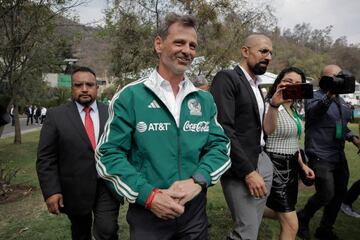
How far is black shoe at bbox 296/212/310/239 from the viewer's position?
14.8 ft

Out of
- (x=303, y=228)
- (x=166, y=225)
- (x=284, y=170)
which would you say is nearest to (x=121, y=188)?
(x=166, y=225)

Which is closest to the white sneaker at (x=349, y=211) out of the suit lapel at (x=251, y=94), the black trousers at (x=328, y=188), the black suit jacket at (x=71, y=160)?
the black trousers at (x=328, y=188)

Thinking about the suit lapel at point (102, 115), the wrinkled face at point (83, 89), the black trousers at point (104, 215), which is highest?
the wrinkled face at point (83, 89)

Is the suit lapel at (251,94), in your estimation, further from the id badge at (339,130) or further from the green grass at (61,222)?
the green grass at (61,222)

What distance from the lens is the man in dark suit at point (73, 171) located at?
3369 mm

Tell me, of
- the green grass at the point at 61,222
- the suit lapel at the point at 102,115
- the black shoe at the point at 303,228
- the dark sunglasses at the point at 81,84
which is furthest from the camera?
the green grass at the point at 61,222

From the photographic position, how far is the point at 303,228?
4605 mm

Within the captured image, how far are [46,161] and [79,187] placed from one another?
0.38 m

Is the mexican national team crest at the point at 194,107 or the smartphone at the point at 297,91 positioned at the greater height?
the smartphone at the point at 297,91

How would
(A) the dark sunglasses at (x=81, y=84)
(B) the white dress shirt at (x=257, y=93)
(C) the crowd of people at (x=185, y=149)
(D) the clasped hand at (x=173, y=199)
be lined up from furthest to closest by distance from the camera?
(A) the dark sunglasses at (x=81, y=84) → (B) the white dress shirt at (x=257, y=93) → (C) the crowd of people at (x=185, y=149) → (D) the clasped hand at (x=173, y=199)

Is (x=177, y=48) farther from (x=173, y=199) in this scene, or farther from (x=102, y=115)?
(x=102, y=115)

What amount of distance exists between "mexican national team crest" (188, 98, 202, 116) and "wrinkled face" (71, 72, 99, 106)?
1706 millimetres

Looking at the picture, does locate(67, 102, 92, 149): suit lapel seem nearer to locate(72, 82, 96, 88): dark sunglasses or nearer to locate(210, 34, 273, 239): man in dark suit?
locate(72, 82, 96, 88): dark sunglasses

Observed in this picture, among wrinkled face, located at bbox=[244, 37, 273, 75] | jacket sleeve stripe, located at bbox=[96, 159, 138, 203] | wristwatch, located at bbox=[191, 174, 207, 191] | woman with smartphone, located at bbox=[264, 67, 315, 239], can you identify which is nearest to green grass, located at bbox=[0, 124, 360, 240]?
woman with smartphone, located at bbox=[264, 67, 315, 239]
